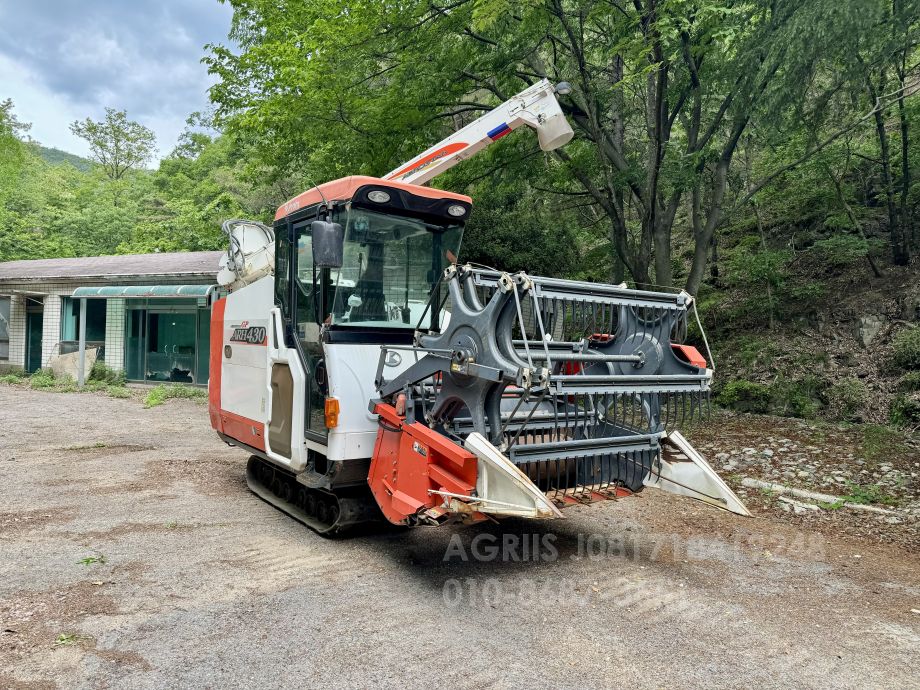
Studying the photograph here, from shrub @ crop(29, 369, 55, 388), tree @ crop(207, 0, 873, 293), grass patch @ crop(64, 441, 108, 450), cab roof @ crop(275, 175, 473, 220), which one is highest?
tree @ crop(207, 0, 873, 293)

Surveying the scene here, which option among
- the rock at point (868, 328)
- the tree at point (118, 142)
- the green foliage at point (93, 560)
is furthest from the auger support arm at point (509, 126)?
the tree at point (118, 142)

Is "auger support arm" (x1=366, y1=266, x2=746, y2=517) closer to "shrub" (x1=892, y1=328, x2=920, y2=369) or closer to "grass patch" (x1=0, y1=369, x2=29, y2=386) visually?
"shrub" (x1=892, y1=328, x2=920, y2=369)

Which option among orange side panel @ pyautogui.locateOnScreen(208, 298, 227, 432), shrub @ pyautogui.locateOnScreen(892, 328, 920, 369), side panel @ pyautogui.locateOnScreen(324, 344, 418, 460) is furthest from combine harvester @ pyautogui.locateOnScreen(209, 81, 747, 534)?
shrub @ pyautogui.locateOnScreen(892, 328, 920, 369)

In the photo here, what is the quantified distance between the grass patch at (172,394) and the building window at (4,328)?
6.75 metres

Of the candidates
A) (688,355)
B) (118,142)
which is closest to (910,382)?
(688,355)

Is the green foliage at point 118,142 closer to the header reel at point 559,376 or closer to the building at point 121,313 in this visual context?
the building at point 121,313

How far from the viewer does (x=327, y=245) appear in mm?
4316

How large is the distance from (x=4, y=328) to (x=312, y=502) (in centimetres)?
1779

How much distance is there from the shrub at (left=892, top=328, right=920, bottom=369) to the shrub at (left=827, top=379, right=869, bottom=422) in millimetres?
607

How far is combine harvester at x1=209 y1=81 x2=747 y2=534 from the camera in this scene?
12.6ft

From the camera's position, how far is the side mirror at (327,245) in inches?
170

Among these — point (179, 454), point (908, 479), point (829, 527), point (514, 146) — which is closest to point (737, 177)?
point (514, 146)

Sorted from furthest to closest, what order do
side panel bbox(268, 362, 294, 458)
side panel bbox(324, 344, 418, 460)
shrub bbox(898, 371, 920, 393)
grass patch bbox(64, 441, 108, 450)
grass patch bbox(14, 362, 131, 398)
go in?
grass patch bbox(14, 362, 131, 398) < grass patch bbox(64, 441, 108, 450) < shrub bbox(898, 371, 920, 393) < side panel bbox(268, 362, 294, 458) < side panel bbox(324, 344, 418, 460)

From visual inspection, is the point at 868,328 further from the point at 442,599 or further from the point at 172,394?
the point at 172,394
